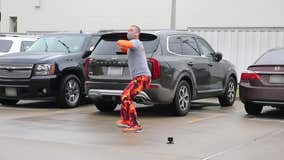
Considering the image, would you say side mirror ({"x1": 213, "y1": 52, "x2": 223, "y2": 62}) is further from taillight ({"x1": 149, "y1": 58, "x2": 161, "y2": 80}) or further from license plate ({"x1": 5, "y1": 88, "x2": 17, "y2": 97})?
license plate ({"x1": 5, "y1": 88, "x2": 17, "y2": 97})

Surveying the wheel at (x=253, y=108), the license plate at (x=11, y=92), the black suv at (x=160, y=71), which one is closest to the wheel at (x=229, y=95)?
the black suv at (x=160, y=71)

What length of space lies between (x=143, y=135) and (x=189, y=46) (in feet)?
12.2

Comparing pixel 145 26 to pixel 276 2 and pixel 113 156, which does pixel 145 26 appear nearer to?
pixel 276 2

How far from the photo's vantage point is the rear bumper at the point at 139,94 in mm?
11227

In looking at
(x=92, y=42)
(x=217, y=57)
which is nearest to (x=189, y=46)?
(x=217, y=57)

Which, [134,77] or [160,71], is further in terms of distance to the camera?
[160,71]

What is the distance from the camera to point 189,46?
12.8 m

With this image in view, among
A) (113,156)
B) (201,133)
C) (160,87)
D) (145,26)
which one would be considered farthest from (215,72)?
(145,26)

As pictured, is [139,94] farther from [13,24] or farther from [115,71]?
[13,24]

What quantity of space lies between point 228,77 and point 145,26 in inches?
448

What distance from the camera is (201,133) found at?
32.3ft

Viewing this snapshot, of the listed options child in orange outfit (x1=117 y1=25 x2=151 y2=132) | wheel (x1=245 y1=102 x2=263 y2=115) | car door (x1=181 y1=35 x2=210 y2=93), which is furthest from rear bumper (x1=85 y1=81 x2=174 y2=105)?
Result: wheel (x1=245 y1=102 x2=263 y2=115)

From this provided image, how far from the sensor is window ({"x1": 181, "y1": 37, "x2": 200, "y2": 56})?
12500mm

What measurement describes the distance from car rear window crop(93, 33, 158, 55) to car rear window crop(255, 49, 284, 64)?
86.7 inches
